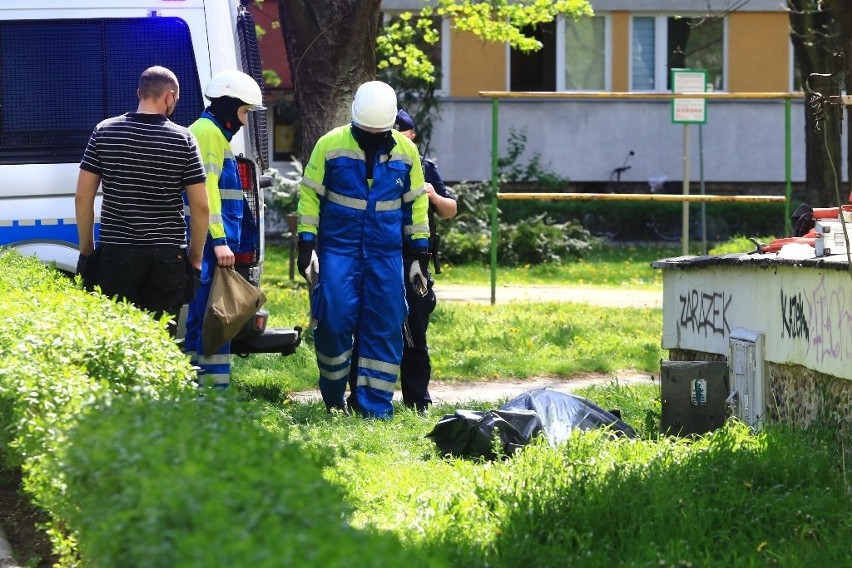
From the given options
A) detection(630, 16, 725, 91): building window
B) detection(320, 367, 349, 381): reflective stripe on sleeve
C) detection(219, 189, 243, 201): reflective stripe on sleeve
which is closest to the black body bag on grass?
detection(320, 367, 349, 381): reflective stripe on sleeve

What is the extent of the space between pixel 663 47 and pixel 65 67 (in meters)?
20.0

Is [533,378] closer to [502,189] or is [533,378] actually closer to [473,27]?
[473,27]

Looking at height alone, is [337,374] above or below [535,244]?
below

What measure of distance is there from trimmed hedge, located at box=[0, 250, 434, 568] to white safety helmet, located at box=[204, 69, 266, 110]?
7.24 feet

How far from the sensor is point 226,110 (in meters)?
7.96

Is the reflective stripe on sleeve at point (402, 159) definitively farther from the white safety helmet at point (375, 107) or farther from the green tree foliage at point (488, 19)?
the green tree foliage at point (488, 19)

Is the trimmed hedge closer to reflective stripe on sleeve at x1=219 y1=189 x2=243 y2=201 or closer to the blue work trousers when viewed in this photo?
reflective stripe on sleeve at x1=219 y1=189 x2=243 y2=201

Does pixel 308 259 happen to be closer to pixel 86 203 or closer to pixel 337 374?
pixel 337 374

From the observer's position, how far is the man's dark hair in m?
7.32

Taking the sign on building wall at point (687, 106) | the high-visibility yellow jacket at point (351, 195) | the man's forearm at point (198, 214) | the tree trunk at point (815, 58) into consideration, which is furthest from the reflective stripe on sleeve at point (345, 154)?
the tree trunk at point (815, 58)

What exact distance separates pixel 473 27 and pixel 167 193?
11788mm

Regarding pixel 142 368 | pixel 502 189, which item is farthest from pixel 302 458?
pixel 502 189

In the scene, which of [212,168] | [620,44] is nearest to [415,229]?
[212,168]

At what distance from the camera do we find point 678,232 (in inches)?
1026
